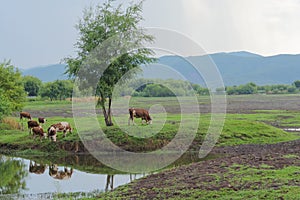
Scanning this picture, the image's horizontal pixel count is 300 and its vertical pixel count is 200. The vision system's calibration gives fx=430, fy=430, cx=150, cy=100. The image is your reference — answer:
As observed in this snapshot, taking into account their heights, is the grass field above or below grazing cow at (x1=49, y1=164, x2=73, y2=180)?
above

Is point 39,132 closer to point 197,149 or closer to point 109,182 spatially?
point 197,149

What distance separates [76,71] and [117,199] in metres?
17.4

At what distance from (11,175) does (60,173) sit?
2.17 m

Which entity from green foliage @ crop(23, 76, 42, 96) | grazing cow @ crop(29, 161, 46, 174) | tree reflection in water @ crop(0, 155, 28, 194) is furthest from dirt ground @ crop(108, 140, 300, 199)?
green foliage @ crop(23, 76, 42, 96)

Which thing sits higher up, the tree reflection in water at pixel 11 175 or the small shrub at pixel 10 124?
the small shrub at pixel 10 124

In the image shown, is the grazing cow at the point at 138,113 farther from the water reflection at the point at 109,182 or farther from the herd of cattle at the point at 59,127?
the water reflection at the point at 109,182

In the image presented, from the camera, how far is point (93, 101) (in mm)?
30719

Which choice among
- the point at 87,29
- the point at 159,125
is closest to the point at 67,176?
the point at 159,125

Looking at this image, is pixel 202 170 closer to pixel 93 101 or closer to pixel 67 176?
pixel 67 176

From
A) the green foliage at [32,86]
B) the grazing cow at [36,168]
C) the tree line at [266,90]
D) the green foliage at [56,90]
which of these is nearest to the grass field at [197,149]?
the grazing cow at [36,168]

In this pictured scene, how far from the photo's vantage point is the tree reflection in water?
1649 cm

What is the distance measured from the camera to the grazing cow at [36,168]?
2041 centimetres

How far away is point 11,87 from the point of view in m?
37.5

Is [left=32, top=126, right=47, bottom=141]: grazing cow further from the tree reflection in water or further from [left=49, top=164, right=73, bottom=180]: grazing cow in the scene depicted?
[left=49, top=164, right=73, bottom=180]: grazing cow
